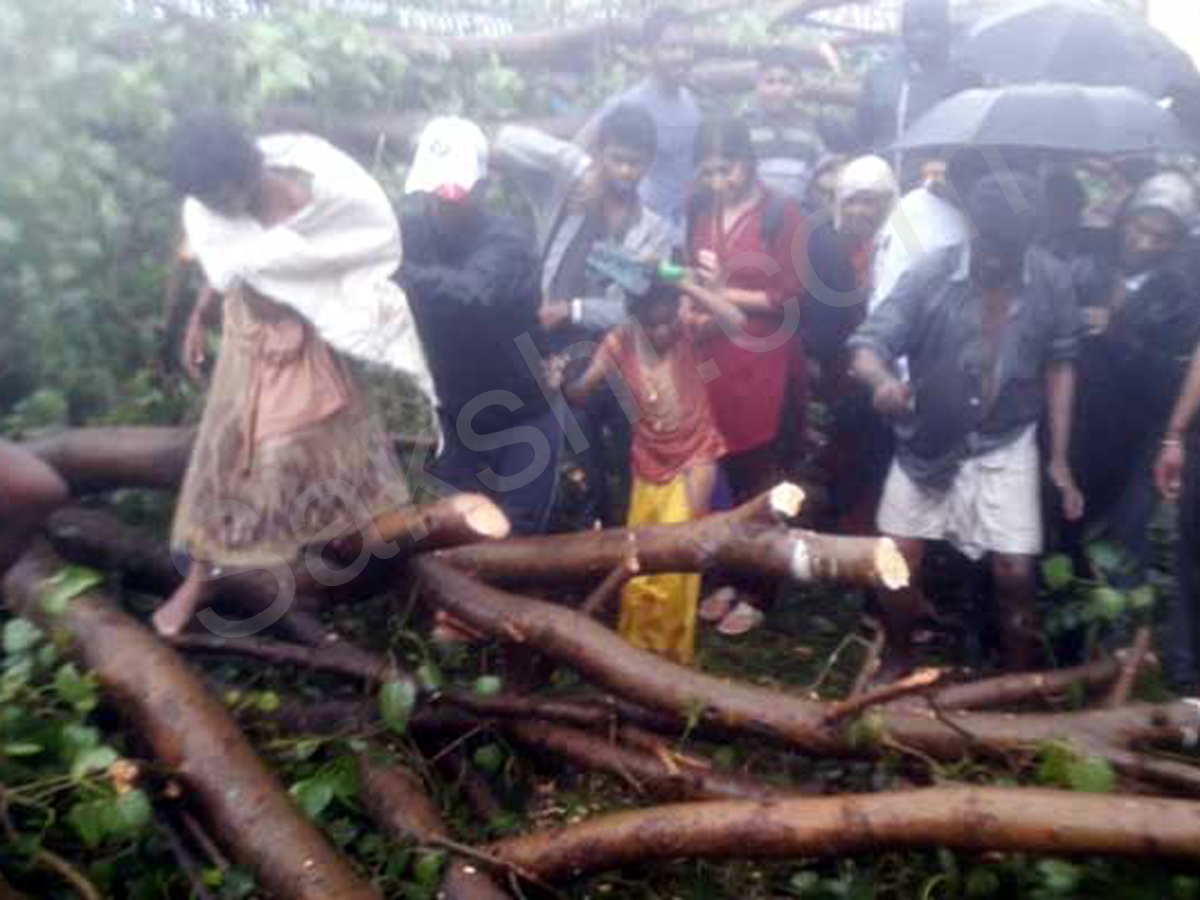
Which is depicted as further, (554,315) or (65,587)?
(554,315)

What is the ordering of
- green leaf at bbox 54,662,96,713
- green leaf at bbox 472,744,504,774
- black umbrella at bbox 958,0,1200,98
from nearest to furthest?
green leaf at bbox 54,662,96,713 → green leaf at bbox 472,744,504,774 → black umbrella at bbox 958,0,1200,98

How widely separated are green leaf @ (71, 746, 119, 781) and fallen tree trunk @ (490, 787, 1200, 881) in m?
0.91

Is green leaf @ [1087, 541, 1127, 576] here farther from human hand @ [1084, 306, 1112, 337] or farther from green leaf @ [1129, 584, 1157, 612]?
human hand @ [1084, 306, 1112, 337]

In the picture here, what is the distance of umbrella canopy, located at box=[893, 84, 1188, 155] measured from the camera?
4.88 metres

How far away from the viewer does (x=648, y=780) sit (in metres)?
3.70

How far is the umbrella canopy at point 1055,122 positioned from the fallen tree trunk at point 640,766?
94.5 inches

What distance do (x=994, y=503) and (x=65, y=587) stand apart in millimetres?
2660

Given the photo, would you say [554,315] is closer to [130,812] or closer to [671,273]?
[671,273]

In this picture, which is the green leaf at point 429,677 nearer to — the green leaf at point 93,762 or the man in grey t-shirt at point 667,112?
the green leaf at point 93,762

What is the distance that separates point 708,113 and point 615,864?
3.61m

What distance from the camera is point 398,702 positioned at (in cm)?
361

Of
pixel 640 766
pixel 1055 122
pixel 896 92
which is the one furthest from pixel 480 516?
pixel 896 92

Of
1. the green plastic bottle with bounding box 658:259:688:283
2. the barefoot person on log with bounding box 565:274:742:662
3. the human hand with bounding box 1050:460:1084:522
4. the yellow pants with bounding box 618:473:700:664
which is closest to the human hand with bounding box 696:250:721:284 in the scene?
the barefoot person on log with bounding box 565:274:742:662

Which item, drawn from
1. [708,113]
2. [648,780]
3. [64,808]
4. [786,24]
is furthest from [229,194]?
[786,24]
